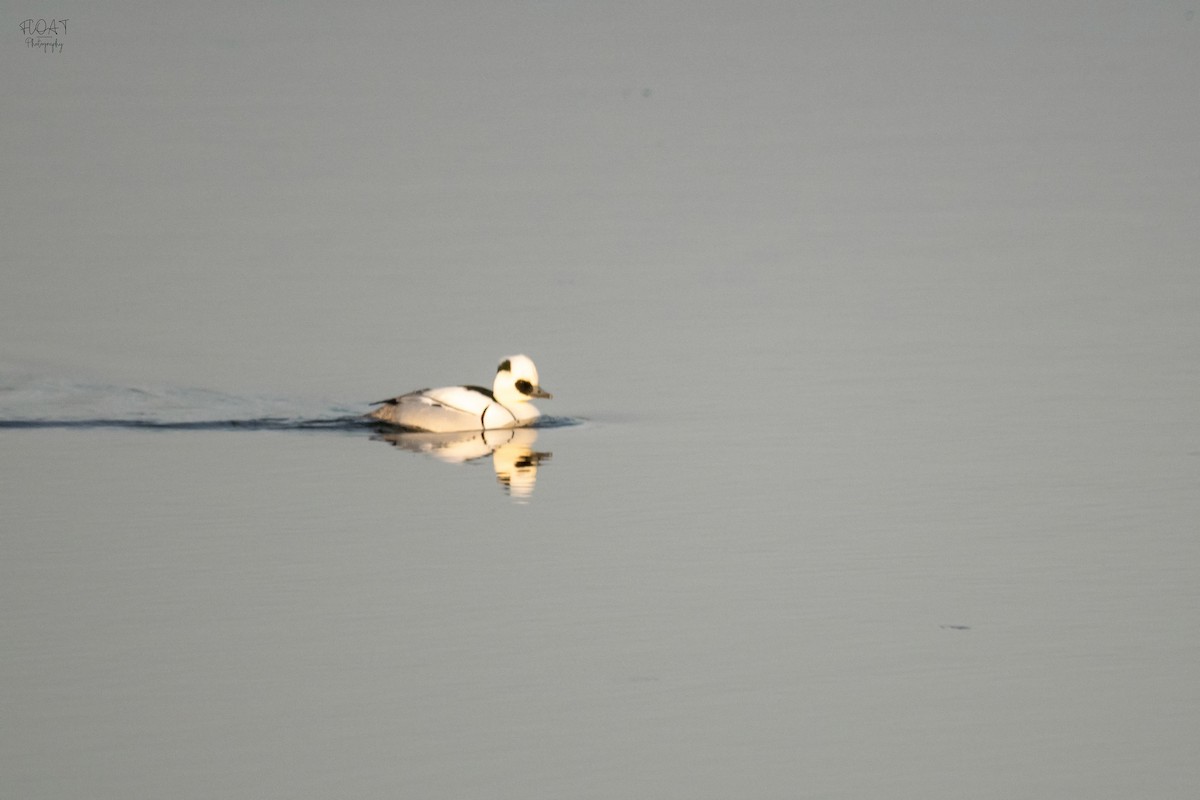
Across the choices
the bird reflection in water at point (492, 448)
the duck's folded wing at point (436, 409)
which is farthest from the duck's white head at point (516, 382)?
the bird reflection in water at point (492, 448)

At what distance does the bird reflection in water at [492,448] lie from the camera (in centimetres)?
1388

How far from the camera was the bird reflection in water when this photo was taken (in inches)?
546

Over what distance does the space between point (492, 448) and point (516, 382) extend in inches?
33.1

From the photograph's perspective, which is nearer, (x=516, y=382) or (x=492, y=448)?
(x=492, y=448)

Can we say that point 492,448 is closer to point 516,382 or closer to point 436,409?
point 436,409

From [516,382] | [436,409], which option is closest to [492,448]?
[436,409]

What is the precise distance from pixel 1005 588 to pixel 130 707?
14.3 feet

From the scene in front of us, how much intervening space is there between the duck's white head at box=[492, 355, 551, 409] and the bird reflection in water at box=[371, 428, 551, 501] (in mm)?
264

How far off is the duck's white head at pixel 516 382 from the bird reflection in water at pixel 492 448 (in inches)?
10.4

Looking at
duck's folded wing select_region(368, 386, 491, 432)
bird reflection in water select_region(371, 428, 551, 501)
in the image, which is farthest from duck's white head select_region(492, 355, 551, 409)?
bird reflection in water select_region(371, 428, 551, 501)

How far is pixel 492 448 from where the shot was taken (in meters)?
15.5

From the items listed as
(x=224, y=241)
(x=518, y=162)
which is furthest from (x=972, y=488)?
(x=518, y=162)

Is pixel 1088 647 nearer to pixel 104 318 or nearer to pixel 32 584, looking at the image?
pixel 32 584

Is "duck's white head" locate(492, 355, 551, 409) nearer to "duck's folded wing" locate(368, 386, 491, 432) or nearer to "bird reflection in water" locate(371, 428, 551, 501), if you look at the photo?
"duck's folded wing" locate(368, 386, 491, 432)
